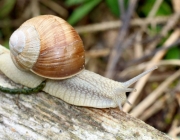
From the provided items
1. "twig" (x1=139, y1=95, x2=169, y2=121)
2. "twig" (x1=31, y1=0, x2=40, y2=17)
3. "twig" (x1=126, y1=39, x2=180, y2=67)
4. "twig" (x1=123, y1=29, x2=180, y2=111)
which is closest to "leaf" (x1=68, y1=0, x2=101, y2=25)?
"twig" (x1=31, y1=0, x2=40, y2=17)

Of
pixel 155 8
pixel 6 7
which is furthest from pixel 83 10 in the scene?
pixel 6 7

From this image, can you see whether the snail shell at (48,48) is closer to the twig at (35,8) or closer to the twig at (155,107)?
the twig at (155,107)

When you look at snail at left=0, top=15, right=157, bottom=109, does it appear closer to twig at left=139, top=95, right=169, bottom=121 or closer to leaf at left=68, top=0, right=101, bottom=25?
twig at left=139, top=95, right=169, bottom=121

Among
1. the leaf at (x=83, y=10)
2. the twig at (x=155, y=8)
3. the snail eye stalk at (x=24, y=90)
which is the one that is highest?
the twig at (x=155, y=8)

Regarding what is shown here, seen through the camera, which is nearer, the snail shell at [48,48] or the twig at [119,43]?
the snail shell at [48,48]

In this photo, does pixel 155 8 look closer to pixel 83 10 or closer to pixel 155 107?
pixel 83 10

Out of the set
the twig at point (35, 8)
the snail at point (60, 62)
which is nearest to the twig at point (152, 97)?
the snail at point (60, 62)
